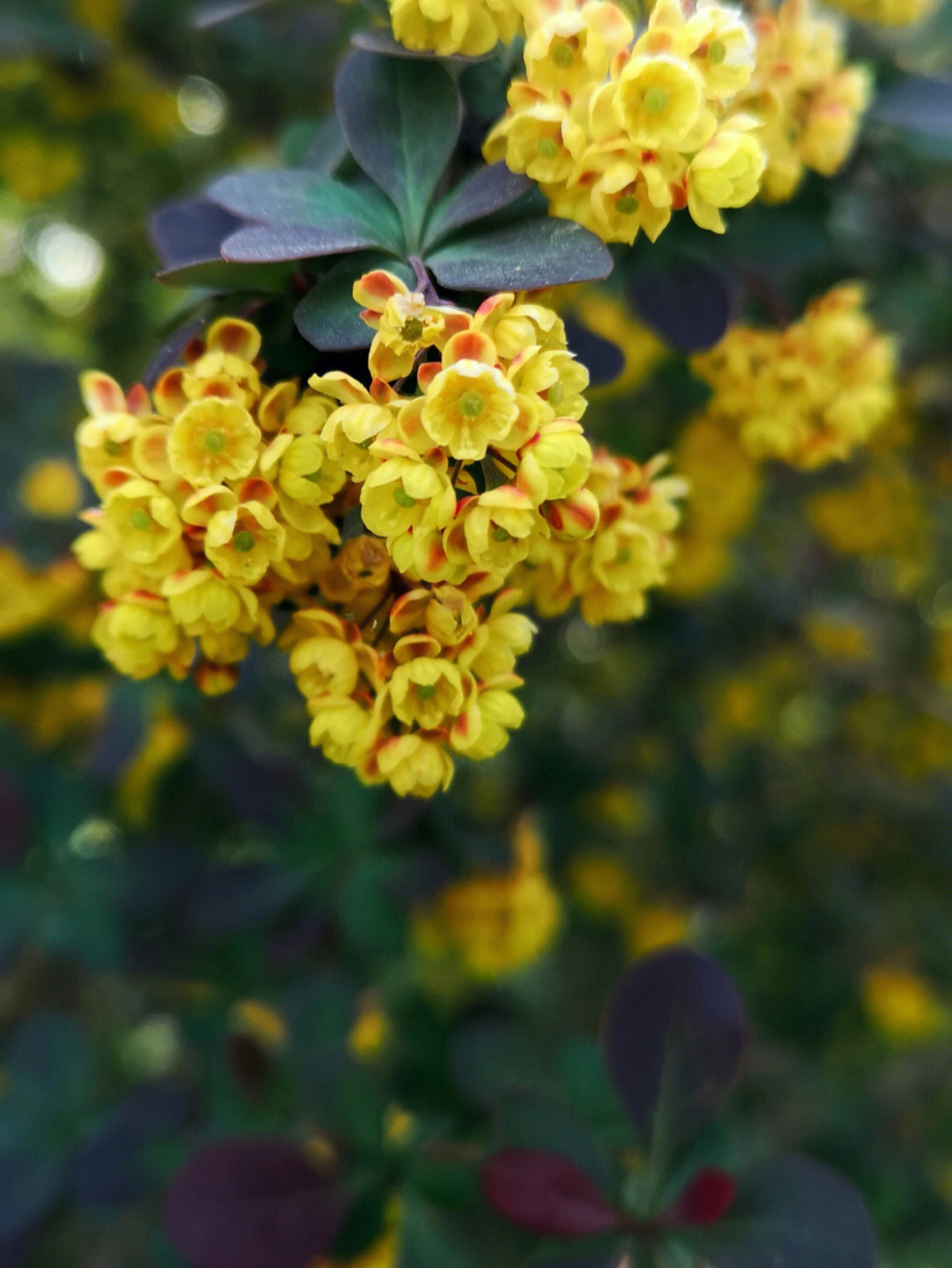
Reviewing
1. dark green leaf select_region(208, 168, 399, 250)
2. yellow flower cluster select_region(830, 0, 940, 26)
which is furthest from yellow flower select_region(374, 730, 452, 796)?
yellow flower cluster select_region(830, 0, 940, 26)

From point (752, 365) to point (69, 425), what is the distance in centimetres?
130

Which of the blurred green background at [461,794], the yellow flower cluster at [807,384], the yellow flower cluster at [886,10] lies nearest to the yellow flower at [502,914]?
the blurred green background at [461,794]

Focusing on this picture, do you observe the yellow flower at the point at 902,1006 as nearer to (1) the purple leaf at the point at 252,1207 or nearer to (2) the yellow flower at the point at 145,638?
(1) the purple leaf at the point at 252,1207

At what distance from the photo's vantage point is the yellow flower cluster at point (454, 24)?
75 cm

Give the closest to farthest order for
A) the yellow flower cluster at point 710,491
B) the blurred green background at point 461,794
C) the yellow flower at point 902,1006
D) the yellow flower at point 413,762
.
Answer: the yellow flower at point 413,762
the yellow flower cluster at point 710,491
the blurred green background at point 461,794
the yellow flower at point 902,1006

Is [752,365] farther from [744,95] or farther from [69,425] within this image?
[69,425]

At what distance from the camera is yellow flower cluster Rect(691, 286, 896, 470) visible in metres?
0.97

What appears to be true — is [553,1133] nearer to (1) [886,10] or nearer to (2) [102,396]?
(2) [102,396]

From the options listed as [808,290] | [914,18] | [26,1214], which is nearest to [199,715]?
[26,1214]

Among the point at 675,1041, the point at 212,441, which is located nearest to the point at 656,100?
the point at 212,441

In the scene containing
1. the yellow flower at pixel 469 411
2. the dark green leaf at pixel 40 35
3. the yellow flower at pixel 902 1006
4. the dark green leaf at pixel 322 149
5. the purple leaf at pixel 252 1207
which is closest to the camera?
the yellow flower at pixel 469 411

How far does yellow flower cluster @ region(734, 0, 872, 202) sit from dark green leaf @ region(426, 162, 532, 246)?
0.83 feet

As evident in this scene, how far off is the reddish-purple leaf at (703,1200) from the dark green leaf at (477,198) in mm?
772

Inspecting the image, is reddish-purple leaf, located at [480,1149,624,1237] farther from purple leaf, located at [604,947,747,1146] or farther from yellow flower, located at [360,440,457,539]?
yellow flower, located at [360,440,457,539]
